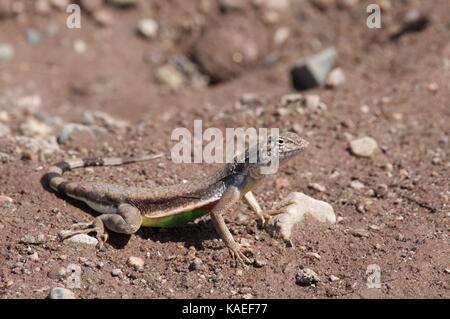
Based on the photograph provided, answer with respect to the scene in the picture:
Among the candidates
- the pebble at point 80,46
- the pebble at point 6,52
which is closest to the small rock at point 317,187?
the pebble at point 80,46

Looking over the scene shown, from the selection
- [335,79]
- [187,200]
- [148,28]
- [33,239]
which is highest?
[148,28]

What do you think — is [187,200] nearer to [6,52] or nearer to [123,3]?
[6,52]

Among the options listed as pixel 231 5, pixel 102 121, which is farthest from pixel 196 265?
pixel 231 5

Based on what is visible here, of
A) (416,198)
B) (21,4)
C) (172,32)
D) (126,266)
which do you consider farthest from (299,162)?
(21,4)

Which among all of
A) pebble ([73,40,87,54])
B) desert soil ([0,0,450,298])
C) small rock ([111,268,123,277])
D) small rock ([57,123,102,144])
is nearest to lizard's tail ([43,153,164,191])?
desert soil ([0,0,450,298])

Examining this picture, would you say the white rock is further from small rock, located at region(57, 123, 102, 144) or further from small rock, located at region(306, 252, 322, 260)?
small rock, located at region(57, 123, 102, 144)

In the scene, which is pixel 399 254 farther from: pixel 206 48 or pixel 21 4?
pixel 21 4

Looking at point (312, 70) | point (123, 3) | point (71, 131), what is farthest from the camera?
point (123, 3)
